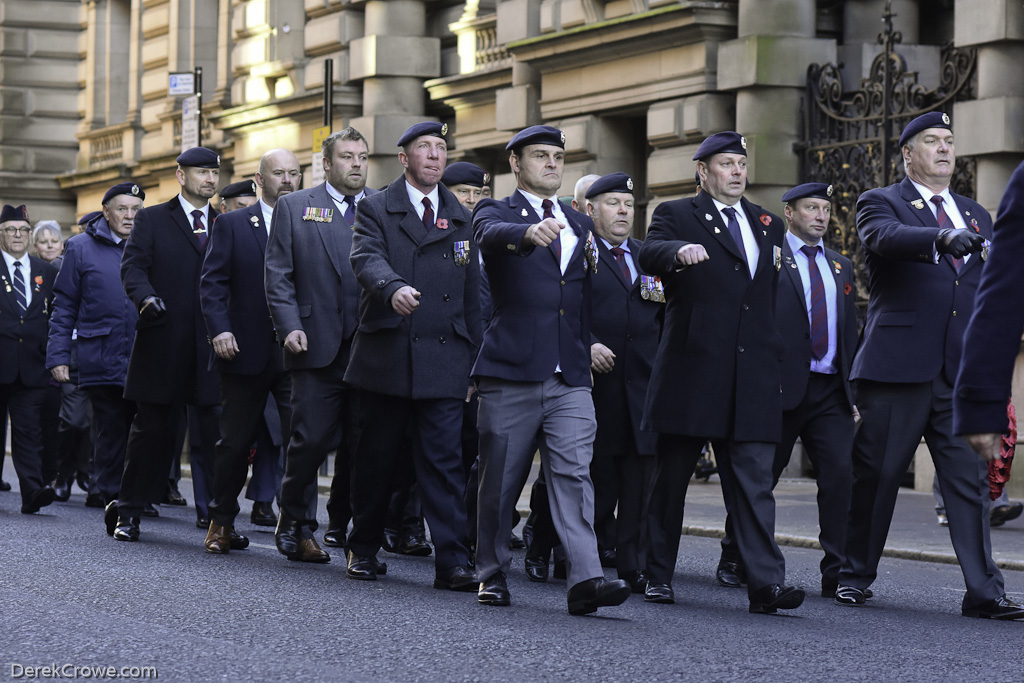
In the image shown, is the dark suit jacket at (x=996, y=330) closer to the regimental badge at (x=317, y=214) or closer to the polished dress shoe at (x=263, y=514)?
the regimental badge at (x=317, y=214)

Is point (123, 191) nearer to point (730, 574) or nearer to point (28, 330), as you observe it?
point (28, 330)

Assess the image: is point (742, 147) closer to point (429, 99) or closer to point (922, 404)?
point (922, 404)

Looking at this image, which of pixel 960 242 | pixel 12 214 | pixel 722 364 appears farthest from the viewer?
pixel 12 214

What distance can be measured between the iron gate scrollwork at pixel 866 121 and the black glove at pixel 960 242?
7.43 metres

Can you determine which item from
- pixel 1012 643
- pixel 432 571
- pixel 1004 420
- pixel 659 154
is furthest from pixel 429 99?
pixel 1004 420

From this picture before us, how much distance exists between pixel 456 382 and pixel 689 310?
1168mm

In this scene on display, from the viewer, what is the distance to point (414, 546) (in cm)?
1028

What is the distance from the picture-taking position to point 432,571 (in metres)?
9.32

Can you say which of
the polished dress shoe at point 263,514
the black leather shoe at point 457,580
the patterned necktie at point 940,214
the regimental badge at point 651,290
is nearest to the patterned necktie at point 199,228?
the polished dress shoe at point 263,514

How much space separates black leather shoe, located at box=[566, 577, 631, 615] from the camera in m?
7.29

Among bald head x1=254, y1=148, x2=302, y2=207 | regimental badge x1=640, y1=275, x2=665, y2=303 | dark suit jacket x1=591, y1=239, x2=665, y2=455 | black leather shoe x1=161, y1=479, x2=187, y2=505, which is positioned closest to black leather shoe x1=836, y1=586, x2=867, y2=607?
dark suit jacket x1=591, y1=239, x2=665, y2=455

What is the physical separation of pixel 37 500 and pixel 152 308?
211 centimetres

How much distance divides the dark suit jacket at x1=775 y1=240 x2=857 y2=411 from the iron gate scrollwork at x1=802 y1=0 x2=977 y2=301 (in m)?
5.73

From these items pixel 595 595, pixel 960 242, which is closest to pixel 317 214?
pixel 595 595
